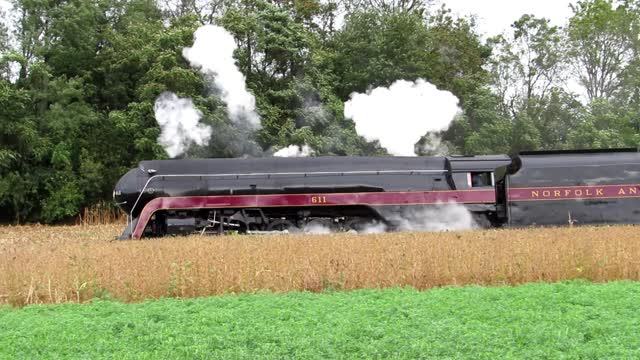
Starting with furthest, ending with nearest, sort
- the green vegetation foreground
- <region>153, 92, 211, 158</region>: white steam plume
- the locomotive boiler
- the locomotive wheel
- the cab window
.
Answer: <region>153, 92, 211, 158</region>: white steam plume
the cab window
the locomotive wheel
the locomotive boiler
the green vegetation foreground

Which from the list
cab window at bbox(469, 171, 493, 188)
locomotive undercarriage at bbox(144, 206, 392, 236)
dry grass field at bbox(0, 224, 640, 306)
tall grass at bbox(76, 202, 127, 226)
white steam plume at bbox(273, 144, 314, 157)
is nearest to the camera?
dry grass field at bbox(0, 224, 640, 306)

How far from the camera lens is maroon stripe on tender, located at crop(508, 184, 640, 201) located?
739 inches

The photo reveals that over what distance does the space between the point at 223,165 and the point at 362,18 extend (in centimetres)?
2163

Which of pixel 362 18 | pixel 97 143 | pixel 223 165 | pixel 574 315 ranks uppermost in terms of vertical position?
pixel 362 18

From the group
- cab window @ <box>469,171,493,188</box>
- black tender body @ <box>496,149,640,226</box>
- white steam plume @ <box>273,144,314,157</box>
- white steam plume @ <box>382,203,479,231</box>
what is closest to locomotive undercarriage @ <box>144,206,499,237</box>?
white steam plume @ <box>382,203,479,231</box>

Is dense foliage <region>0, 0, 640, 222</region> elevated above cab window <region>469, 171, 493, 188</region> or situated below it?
above

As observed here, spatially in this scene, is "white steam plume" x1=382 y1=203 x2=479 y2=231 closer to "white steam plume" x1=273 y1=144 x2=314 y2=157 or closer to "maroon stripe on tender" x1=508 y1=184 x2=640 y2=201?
"maroon stripe on tender" x1=508 y1=184 x2=640 y2=201

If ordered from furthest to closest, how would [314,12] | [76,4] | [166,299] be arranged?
[314,12] < [76,4] < [166,299]

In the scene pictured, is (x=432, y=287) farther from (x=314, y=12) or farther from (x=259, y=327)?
(x=314, y=12)

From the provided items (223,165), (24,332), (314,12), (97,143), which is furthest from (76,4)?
(24,332)

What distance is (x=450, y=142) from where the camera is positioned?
37750 mm

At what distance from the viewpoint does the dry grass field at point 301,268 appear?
30.7 feet

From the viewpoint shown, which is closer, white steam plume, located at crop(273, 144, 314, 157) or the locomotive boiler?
the locomotive boiler

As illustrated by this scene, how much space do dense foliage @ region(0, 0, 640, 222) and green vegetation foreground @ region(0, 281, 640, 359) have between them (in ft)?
75.3
